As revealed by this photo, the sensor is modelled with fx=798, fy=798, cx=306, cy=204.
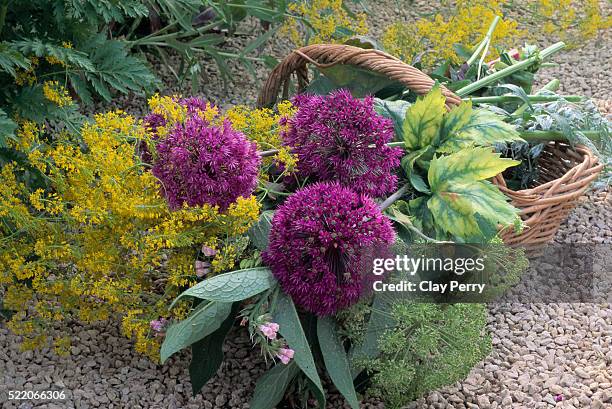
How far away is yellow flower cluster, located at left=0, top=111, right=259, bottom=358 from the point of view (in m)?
1.78

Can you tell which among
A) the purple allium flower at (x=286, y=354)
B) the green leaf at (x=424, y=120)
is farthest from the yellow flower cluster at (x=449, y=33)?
the purple allium flower at (x=286, y=354)

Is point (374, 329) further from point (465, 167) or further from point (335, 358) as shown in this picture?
point (465, 167)

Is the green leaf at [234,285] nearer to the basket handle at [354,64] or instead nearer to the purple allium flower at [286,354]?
the purple allium flower at [286,354]

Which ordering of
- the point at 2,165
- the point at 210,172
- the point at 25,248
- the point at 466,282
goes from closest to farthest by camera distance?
the point at 210,172 → the point at 466,282 → the point at 25,248 → the point at 2,165

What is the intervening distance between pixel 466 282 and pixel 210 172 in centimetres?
64

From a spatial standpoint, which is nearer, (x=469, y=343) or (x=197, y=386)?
(x=469, y=343)

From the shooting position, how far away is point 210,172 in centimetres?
167

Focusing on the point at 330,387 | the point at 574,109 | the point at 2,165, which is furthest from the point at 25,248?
the point at 574,109

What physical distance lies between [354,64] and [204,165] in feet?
2.14

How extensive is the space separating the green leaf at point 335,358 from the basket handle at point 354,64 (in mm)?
644

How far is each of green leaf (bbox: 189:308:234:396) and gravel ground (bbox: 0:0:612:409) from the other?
0.14 m

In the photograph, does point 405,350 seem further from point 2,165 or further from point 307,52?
point 2,165

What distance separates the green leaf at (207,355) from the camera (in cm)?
186

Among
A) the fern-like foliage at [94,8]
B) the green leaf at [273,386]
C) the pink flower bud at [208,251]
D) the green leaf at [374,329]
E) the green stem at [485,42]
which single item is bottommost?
the green leaf at [273,386]
